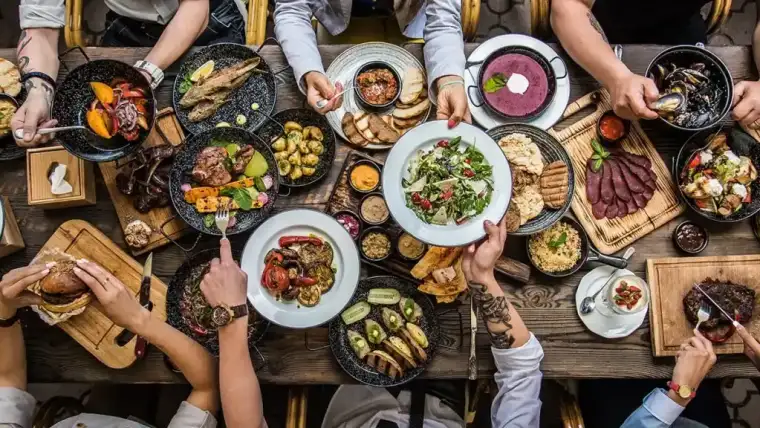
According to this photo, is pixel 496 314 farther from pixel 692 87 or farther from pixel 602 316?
pixel 692 87

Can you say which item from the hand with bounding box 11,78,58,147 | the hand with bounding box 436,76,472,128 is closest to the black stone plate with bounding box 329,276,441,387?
the hand with bounding box 436,76,472,128

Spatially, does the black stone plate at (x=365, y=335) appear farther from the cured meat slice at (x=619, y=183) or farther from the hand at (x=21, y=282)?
the hand at (x=21, y=282)

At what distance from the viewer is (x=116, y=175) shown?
7.71ft

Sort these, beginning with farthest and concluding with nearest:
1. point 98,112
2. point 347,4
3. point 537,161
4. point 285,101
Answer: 1. point 347,4
2. point 285,101
3. point 537,161
4. point 98,112

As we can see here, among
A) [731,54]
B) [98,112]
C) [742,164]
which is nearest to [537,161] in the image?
[742,164]

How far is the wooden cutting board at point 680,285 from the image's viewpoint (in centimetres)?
229

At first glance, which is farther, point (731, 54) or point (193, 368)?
point (731, 54)

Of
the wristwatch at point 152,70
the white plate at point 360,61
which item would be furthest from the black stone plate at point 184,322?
the white plate at point 360,61

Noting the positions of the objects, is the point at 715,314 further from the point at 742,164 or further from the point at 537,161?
the point at 537,161

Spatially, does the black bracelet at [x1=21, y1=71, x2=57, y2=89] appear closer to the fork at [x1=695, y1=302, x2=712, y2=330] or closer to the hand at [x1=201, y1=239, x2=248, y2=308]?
the hand at [x1=201, y1=239, x2=248, y2=308]

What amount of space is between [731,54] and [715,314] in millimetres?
1148

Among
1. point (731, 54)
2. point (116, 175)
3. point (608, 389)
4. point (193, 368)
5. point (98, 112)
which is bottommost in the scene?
point (608, 389)

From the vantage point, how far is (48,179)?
2303mm

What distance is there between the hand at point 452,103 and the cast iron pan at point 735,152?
91 cm
